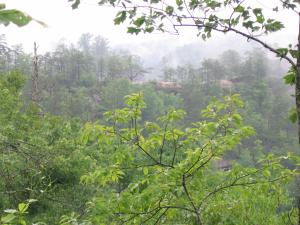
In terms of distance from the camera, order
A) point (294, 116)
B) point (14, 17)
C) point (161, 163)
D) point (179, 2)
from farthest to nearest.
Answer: point (161, 163)
point (179, 2)
point (294, 116)
point (14, 17)

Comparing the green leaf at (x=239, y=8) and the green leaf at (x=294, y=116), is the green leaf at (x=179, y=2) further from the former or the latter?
the green leaf at (x=294, y=116)

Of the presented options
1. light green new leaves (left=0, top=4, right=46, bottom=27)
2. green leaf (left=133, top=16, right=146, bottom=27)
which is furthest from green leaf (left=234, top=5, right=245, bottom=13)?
light green new leaves (left=0, top=4, right=46, bottom=27)

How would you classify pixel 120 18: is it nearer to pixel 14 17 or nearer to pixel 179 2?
pixel 179 2

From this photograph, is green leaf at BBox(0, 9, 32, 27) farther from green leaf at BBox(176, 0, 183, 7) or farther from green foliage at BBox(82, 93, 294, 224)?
green foliage at BBox(82, 93, 294, 224)

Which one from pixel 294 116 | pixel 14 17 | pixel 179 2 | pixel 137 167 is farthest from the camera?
pixel 137 167

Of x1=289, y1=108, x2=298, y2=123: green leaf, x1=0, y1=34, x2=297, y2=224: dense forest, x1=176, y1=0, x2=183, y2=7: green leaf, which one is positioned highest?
x1=176, y1=0, x2=183, y2=7: green leaf

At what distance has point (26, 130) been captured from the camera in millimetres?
14258

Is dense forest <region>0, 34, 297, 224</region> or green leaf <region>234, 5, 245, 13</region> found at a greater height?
green leaf <region>234, 5, 245, 13</region>

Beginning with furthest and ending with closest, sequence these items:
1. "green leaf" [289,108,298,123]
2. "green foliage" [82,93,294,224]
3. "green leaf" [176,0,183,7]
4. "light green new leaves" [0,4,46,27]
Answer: "green foliage" [82,93,294,224] → "green leaf" [176,0,183,7] → "green leaf" [289,108,298,123] → "light green new leaves" [0,4,46,27]

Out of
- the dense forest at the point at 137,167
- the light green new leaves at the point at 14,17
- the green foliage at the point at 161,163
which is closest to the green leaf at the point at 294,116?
the dense forest at the point at 137,167

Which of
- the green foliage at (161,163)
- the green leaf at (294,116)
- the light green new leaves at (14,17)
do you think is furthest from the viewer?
the green foliage at (161,163)

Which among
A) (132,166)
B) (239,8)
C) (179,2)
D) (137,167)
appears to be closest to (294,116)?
(239,8)

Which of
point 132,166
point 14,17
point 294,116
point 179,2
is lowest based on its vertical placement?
point 132,166

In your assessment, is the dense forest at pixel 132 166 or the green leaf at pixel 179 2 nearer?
the green leaf at pixel 179 2
